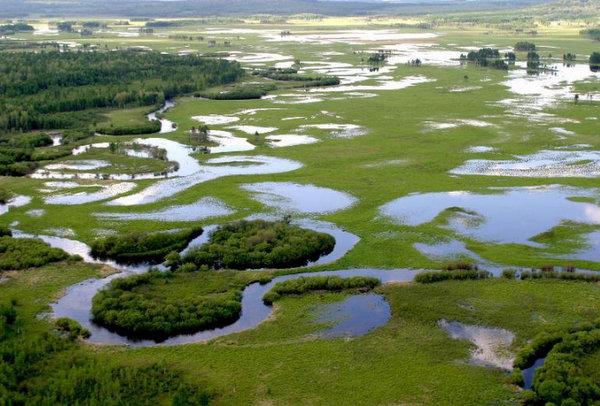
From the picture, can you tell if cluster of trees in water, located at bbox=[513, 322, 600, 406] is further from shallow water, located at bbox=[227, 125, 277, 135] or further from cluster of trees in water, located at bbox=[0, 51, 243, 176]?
shallow water, located at bbox=[227, 125, 277, 135]

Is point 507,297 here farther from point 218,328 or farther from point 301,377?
point 218,328

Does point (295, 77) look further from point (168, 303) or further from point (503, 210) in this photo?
point (168, 303)

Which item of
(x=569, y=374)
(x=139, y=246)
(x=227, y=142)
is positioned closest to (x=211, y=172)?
(x=227, y=142)

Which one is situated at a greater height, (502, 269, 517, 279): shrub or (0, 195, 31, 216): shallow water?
(0, 195, 31, 216): shallow water

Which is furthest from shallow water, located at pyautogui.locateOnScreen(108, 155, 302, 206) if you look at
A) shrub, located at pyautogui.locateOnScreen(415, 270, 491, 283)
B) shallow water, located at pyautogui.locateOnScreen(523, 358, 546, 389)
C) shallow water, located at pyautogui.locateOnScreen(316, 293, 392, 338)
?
shallow water, located at pyautogui.locateOnScreen(523, 358, 546, 389)

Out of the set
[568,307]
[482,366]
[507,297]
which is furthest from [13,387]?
[568,307]
